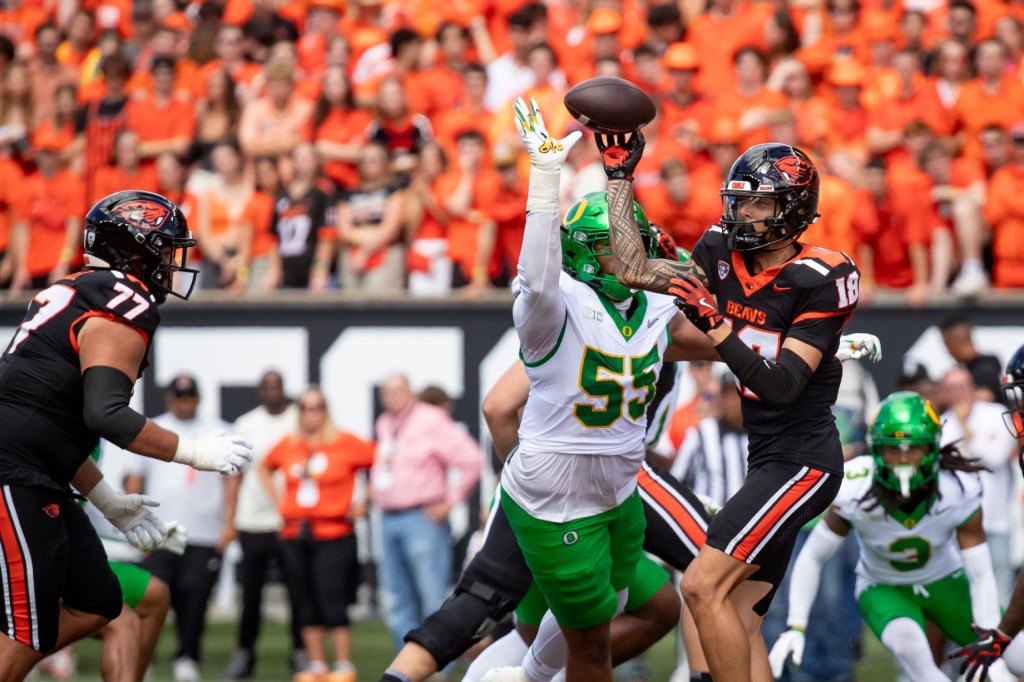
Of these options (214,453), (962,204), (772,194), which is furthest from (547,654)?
(962,204)

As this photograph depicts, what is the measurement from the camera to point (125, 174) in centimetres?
1279

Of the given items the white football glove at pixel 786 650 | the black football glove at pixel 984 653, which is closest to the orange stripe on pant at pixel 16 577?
the white football glove at pixel 786 650

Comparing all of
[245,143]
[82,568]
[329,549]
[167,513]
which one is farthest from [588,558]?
[245,143]

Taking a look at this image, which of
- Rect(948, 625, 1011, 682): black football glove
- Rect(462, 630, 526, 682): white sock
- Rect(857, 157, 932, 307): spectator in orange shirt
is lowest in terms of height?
Rect(462, 630, 526, 682): white sock

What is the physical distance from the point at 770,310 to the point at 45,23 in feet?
36.1

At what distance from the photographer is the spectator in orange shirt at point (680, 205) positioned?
1135 cm

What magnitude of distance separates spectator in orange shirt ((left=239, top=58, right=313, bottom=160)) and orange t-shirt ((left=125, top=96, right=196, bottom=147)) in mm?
466

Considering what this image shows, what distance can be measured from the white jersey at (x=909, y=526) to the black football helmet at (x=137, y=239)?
3.20 metres

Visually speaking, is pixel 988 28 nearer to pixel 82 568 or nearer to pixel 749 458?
pixel 749 458

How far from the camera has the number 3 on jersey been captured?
600 cm

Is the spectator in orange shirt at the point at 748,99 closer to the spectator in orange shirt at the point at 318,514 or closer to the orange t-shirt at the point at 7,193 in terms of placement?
the spectator in orange shirt at the point at 318,514

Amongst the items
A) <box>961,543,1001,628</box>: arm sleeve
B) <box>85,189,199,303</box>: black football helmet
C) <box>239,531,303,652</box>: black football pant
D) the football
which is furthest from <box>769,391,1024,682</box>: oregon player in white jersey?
<box>239,531,303,652</box>: black football pant

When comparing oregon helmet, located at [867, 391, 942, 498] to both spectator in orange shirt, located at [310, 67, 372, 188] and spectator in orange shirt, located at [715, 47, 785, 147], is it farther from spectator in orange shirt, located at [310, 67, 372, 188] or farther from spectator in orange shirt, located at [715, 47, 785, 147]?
spectator in orange shirt, located at [310, 67, 372, 188]

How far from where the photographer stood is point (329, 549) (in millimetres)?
10414
